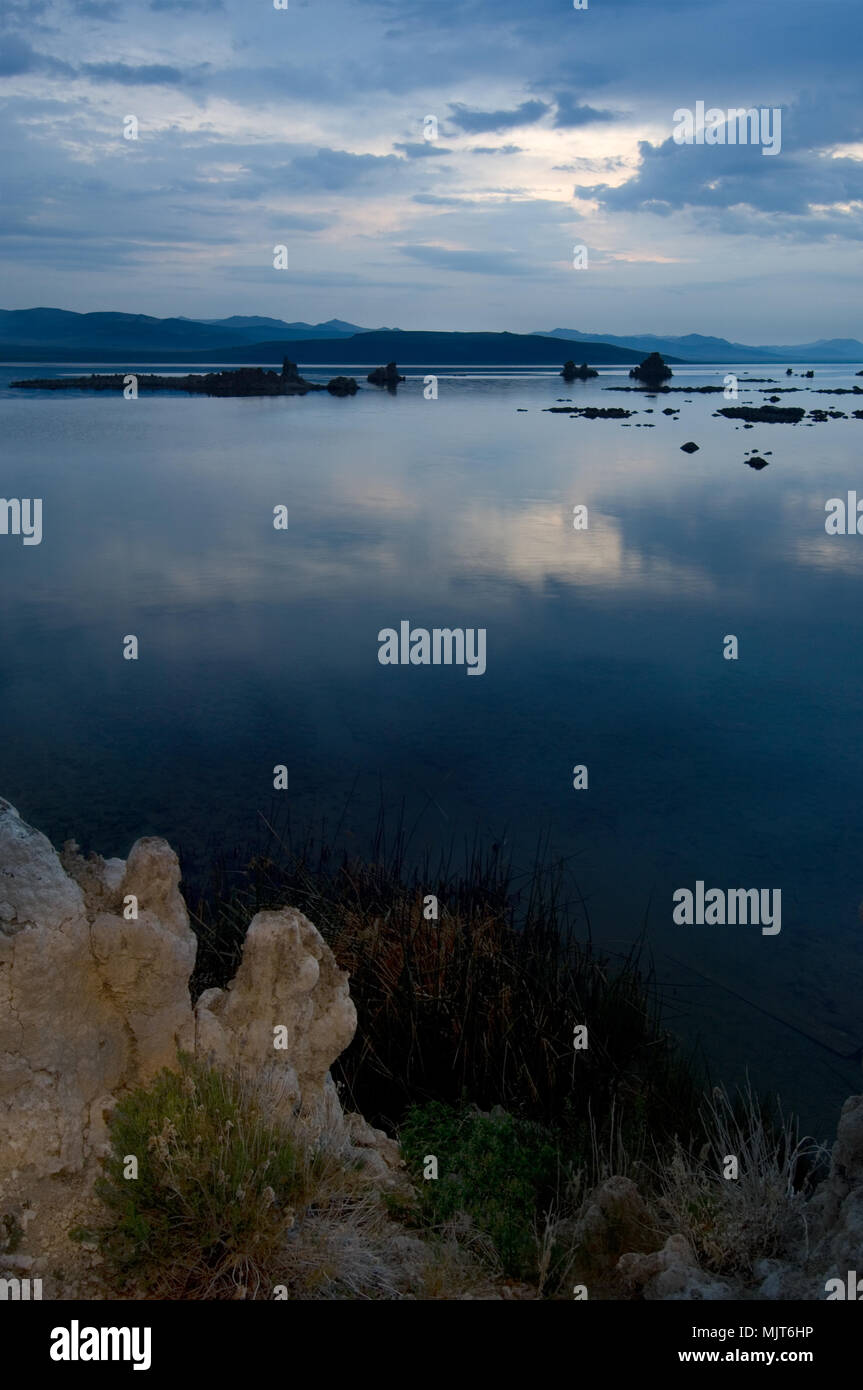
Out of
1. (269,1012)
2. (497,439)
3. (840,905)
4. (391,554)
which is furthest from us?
(497,439)

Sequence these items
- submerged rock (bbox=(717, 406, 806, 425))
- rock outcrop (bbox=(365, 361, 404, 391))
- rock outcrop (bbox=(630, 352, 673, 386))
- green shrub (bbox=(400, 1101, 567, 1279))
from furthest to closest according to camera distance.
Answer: rock outcrop (bbox=(630, 352, 673, 386))
rock outcrop (bbox=(365, 361, 404, 391))
submerged rock (bbox=(717, 406, 806, 425))
green shrub (bbox=(400, 1101, 567, 1279))

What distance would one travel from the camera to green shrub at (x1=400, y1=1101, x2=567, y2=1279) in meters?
4.67

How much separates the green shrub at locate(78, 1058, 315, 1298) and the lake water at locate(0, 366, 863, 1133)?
11.8 feet

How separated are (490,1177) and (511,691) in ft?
29.9

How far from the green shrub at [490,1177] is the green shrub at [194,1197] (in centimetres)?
84

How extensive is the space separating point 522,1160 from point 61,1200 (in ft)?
7.20

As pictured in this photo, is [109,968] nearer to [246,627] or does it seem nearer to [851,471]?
[246,627]

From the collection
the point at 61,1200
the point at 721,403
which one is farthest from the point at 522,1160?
the point at 721,403

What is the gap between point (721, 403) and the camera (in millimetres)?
67750

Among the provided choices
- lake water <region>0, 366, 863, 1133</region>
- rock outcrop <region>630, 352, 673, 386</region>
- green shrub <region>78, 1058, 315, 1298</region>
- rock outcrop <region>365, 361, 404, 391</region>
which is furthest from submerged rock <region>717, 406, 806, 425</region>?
green shrub <region>78, 1058, 315, 1298</region>

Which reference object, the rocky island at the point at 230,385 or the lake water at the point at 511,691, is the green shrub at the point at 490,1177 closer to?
the lake water at the point at 511,691

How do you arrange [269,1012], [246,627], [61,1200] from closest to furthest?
[61,1200], [269,1012], [246,627]

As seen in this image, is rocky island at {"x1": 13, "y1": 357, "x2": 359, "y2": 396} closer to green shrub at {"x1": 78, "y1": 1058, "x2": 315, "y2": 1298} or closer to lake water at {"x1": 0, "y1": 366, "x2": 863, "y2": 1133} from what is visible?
lake water at {"x1": 0, "y1": 366, "x2": 863, "y2": 1133}

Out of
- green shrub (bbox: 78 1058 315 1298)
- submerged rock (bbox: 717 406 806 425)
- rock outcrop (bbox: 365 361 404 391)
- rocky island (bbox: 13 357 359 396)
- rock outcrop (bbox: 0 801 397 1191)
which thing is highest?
rock outcrop (bbox: 365 361 404 391)
